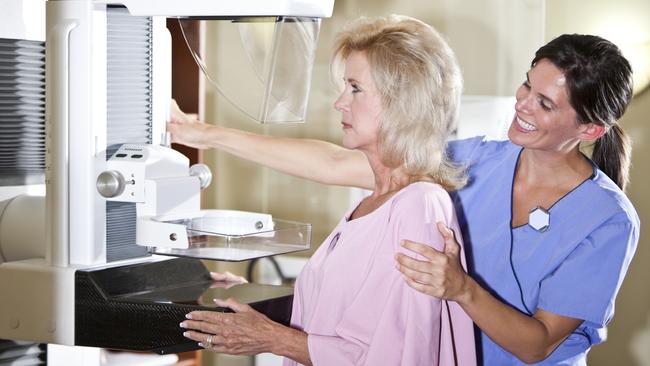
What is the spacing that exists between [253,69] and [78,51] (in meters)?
0.30

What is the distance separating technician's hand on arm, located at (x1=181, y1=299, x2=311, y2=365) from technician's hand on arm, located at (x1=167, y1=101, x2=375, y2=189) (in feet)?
1.64

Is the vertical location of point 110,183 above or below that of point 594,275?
above

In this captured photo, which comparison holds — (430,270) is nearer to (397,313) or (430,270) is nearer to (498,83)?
(397,313)

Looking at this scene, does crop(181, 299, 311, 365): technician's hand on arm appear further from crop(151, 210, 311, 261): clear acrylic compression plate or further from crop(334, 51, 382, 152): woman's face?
crop(334, 51, 382, 152): woman's face

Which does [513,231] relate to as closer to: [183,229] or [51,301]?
[183,229]

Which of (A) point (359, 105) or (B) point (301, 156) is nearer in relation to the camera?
(A) point (359, 105)

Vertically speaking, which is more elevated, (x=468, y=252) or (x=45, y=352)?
(x=468, y=252)

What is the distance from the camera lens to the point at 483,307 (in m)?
1.47

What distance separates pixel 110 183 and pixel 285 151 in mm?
490

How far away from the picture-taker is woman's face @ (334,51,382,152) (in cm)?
149

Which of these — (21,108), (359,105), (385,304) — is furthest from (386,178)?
(21,108)

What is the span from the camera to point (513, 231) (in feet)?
5.65

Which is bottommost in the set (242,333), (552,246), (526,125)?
(242,333)

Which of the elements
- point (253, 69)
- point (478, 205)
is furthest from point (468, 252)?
point (253, 69)
